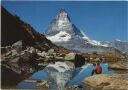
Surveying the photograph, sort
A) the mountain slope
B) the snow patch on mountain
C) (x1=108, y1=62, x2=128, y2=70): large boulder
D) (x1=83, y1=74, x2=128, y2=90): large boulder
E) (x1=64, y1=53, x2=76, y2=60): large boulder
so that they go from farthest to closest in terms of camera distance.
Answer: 1. (x1=64, y1=53, x2=76, y2=60): large boulder
2. (x1=108, y1=62, x2=128, y2=70): large boulder
3. the snow patch on mountain
4. the mountain slope
5. (x1=83, y1=74, x2=128, y2=90): large boulder

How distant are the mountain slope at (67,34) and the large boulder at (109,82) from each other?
1.80 metres

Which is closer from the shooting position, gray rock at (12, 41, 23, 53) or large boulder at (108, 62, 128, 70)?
gray rock at (12, 41, 23, 53)

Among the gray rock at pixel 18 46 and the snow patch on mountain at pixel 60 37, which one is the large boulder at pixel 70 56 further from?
the gray rock at pixel 18 46

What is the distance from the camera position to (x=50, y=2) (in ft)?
35.3

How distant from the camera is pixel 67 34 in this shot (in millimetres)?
14219

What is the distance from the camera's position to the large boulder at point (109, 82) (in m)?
9.48

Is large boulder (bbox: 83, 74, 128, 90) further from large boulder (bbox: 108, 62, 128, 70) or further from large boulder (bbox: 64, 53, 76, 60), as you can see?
large boulder (bbox: 64, 53, 76, 60)

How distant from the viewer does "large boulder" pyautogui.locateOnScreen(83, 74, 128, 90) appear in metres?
9.48

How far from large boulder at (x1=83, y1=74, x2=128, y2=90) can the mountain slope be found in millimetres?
1801

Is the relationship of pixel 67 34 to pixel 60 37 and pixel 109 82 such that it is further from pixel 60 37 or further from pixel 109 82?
pixel 109 82

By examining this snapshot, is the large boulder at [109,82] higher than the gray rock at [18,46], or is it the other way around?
the gray rock at [18,46]

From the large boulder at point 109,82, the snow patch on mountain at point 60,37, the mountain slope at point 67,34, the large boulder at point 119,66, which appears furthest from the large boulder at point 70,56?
the large boulder at point 109,82

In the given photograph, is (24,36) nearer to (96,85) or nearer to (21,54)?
(21,54)

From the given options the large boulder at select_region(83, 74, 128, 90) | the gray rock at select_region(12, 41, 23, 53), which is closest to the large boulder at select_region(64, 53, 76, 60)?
the gray rock at select_region(12, 41, 23, 53)
